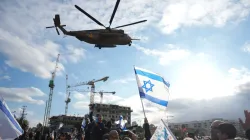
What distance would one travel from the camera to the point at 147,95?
20.1 ft

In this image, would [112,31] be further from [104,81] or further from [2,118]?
[104,81]

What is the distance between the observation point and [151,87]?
6.45 meters

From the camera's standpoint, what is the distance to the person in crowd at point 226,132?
3.62 metres

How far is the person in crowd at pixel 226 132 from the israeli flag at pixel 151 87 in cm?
250

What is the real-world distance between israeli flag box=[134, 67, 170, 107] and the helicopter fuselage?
11605mm

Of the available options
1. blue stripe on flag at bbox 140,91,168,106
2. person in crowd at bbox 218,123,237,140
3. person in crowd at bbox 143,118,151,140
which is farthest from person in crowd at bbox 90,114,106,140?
person in crowd at bbox 218,123,237,140

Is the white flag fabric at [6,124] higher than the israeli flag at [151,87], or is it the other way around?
the israeli flag at [151,87]

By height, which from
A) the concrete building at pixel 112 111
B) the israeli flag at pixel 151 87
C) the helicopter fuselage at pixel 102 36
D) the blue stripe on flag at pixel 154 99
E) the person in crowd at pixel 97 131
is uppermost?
the concrete building at pixel 112 111

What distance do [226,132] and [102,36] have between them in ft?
50.7

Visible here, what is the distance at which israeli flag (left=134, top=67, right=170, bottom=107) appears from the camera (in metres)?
6.14

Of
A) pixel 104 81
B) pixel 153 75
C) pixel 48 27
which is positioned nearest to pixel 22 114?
pixel 104 81

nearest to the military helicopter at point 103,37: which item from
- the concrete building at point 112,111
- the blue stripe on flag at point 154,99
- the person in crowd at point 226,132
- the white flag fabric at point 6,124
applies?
the blue stripe on flag at point 154,99

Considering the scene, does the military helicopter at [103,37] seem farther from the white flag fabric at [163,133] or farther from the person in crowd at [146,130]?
the white flag fabric at [163,133]

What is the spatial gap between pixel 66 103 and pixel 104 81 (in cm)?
3289
